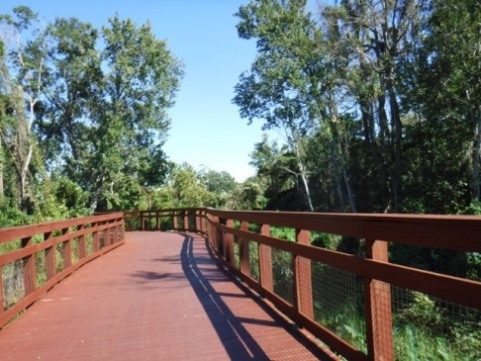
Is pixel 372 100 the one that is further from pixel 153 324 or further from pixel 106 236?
pixel 153 324

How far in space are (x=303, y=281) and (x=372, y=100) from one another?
2428 centimetres

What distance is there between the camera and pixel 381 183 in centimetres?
2936

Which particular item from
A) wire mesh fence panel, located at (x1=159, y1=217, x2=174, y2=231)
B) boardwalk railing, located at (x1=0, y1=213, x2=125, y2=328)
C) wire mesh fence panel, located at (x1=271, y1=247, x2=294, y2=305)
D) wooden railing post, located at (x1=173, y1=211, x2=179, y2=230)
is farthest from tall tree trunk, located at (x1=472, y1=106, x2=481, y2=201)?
wire mesh fence panel, located at (x1=271, y1=247, x2=294, y2=305)

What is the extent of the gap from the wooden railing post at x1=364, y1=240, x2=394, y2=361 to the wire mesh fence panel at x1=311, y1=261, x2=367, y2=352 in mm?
494

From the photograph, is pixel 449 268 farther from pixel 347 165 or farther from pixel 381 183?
pixel 347 165

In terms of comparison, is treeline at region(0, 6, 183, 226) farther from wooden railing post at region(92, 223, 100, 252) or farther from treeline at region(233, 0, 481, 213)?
wooden railing post at region(92, 223, 100, 252)

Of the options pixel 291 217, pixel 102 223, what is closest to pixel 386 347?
pixel 291 217

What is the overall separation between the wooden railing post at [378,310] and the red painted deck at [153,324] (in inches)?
30.6

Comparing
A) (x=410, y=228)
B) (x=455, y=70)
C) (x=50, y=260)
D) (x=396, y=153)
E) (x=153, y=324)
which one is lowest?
(x=153, y=324)

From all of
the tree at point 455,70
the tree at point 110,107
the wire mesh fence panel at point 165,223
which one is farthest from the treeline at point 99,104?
the tree at point 455,70

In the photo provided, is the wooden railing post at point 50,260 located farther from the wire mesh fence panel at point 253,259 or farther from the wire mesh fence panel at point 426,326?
the wire mesh fence panel at point 426,326

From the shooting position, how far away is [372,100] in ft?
89.8

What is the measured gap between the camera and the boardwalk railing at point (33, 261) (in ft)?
18.0

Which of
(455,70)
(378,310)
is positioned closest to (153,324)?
(378,310)
